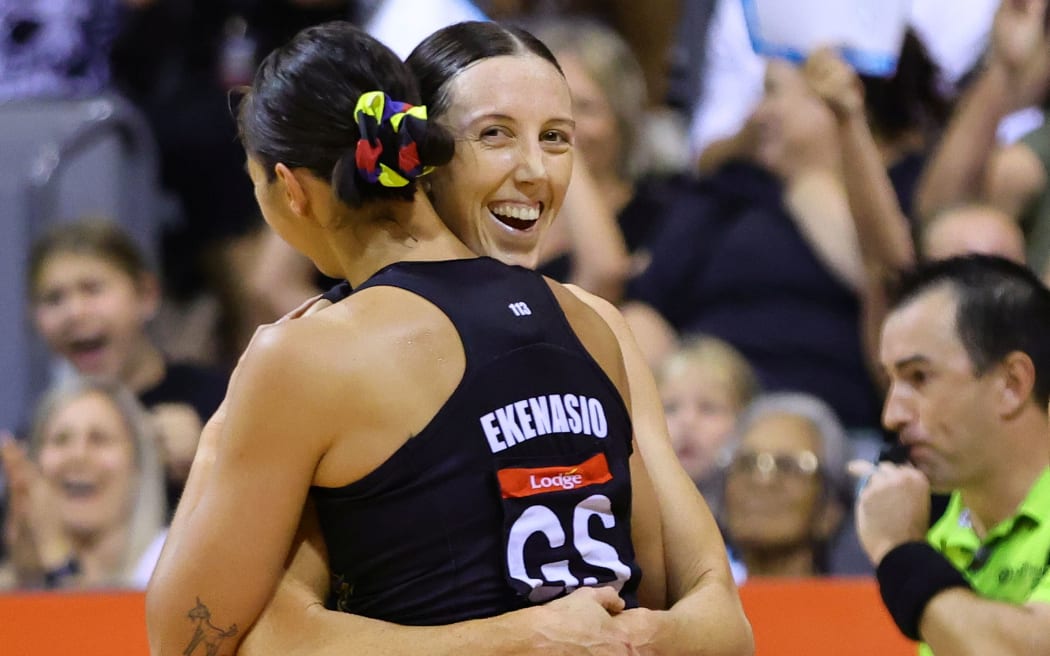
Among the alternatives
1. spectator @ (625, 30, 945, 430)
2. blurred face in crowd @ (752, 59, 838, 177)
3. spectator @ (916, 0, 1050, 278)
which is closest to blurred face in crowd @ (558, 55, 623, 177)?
spectator @ (625, 30, 945, 430)

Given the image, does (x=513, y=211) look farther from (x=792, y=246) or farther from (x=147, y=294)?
(x=147, y=294)

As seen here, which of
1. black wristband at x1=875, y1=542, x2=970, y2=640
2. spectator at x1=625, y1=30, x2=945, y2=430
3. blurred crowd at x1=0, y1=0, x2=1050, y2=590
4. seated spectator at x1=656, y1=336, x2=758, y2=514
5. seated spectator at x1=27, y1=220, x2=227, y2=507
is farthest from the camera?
seated spectator at x1=27, y1=220, x2=227, y2=507

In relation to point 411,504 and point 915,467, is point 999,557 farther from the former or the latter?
point 411,504

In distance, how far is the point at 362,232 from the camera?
6.79 feet

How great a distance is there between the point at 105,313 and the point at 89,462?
0.59 meters

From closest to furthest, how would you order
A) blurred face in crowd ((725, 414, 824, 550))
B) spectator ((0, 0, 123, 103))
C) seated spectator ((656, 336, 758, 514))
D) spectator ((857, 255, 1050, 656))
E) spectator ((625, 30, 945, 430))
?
spectator ((857, 255, 1050, 656)), blurred face in crowd ((725, 414, 824, 550)), seated spectator ((656, 336, 758, 514)), spectator ((625, 30, 945, 430)), spectator ((0, 0, 123, 103))

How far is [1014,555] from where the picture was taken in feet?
7.98

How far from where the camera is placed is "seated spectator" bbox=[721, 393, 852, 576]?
3666 mm

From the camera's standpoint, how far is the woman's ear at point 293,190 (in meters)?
2.02

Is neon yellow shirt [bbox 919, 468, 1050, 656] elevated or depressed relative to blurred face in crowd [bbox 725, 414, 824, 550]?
depressed

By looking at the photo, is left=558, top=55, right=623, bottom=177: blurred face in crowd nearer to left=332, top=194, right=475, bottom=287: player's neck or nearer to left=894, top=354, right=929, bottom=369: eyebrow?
left=894, top=354, right=929, bottom=369: eyebrow

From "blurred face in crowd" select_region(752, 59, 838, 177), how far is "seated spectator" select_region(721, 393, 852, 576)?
1069mm

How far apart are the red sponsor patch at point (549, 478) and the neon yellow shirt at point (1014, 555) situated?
0.74 meters

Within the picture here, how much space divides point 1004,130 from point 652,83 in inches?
53.8
